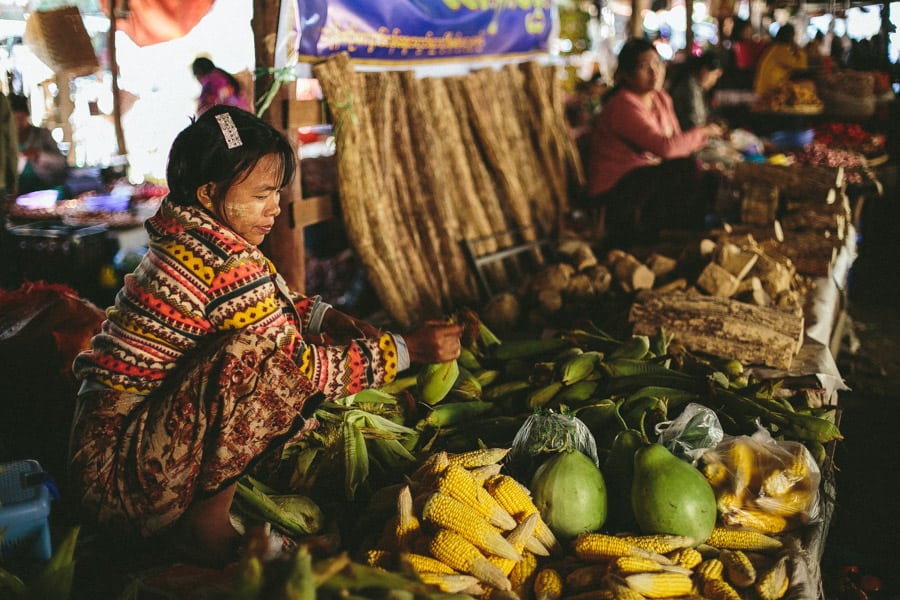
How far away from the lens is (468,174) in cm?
511

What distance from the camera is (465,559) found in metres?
1.80

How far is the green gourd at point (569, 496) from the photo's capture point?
2.10 m

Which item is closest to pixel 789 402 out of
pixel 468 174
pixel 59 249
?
pixel 468 174

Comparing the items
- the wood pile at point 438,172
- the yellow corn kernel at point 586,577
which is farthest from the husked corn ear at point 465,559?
the wood pile at point 438,172

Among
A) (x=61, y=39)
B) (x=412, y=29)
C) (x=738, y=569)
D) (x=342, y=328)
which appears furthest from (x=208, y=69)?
(x=738, y=569)

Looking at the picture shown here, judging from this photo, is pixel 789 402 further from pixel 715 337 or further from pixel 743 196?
pixel 743 196

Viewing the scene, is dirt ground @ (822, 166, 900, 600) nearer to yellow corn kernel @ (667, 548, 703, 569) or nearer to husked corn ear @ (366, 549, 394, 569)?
yellow corn kernel @ (667, 548, 703, 569)

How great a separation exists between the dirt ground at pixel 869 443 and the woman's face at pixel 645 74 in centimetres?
254

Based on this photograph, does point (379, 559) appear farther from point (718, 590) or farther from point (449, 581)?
point (718, 590)

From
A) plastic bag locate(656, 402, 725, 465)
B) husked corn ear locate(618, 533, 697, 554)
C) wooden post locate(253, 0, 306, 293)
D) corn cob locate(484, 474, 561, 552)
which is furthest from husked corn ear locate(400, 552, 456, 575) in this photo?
wooden post locate(253, 0, 306, 293)

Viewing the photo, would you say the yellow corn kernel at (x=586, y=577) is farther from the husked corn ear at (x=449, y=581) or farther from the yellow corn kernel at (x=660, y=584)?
the husked corn ear at (x=449, y=581)

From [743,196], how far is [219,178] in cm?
470

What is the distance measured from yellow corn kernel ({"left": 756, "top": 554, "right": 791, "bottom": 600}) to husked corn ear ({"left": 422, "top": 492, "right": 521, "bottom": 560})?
71cm

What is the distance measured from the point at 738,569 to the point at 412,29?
3.83 metres
